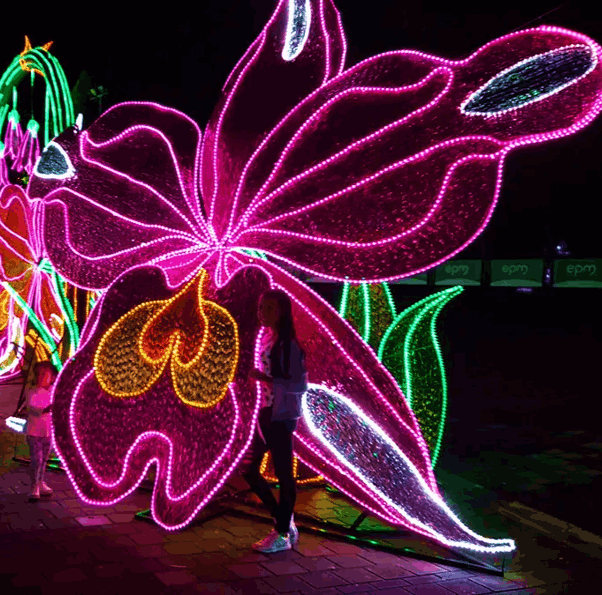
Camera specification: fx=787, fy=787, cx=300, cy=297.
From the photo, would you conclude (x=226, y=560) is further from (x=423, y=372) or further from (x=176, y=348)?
(x=423, y=372)

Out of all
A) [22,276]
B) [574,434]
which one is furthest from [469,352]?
[22,276]

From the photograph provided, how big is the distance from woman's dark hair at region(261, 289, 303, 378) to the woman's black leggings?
0.89 ft

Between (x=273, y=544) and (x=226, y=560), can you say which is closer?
(x=226, y=560)

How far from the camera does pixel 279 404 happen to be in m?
4.55

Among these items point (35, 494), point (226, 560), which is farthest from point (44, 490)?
point (226, 560)

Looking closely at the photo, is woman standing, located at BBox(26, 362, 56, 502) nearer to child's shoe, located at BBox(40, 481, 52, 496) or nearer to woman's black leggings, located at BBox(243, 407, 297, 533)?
child's shoe, located at BBox(40, 481, 52, 496)

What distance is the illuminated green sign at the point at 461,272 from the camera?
3033 cm

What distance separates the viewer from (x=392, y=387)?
462 centimetres

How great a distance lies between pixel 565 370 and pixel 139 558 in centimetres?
1314

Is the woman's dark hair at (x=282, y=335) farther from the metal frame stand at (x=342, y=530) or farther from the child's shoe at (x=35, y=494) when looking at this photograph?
the child's shoe at (x=35, y=494)

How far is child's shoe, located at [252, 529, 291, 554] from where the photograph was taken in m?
4.68

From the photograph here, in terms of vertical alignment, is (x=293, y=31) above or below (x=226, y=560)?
above

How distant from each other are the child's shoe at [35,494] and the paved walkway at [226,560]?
77 millimetres

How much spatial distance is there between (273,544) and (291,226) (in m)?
1.92
